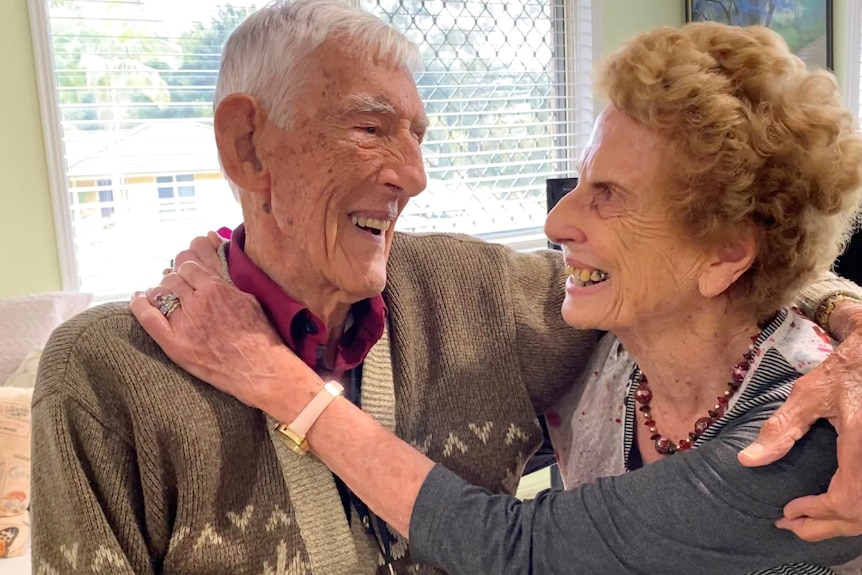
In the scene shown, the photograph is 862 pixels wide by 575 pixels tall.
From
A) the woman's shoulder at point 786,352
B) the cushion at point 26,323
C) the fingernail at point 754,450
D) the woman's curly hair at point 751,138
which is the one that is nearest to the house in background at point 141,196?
the cushion at point 26,323

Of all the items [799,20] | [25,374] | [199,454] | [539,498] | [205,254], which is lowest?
→ [25,374]

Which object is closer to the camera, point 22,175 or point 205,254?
point 205,254

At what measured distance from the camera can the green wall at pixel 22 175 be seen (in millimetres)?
2396

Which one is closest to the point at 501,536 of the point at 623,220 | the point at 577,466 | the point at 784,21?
the point at 577,466

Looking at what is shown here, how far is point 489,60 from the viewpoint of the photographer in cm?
342

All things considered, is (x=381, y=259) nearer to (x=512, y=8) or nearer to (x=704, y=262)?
(x=704, y=262)

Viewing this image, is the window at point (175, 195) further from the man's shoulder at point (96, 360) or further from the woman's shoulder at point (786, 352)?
the woman's shoulder at point (786, 352)

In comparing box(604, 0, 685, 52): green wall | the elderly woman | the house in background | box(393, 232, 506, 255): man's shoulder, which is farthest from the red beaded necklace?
box(604, 0, 685, 52): green wall

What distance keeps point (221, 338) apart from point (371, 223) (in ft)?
0.90

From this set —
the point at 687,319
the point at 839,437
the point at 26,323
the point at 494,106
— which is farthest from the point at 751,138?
the point at 494,106

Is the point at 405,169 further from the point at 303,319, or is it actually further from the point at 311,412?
the point at 311,412

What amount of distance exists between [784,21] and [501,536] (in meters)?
3.35

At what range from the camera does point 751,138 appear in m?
1.02

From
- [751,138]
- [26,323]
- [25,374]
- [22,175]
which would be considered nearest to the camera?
[751,138]
